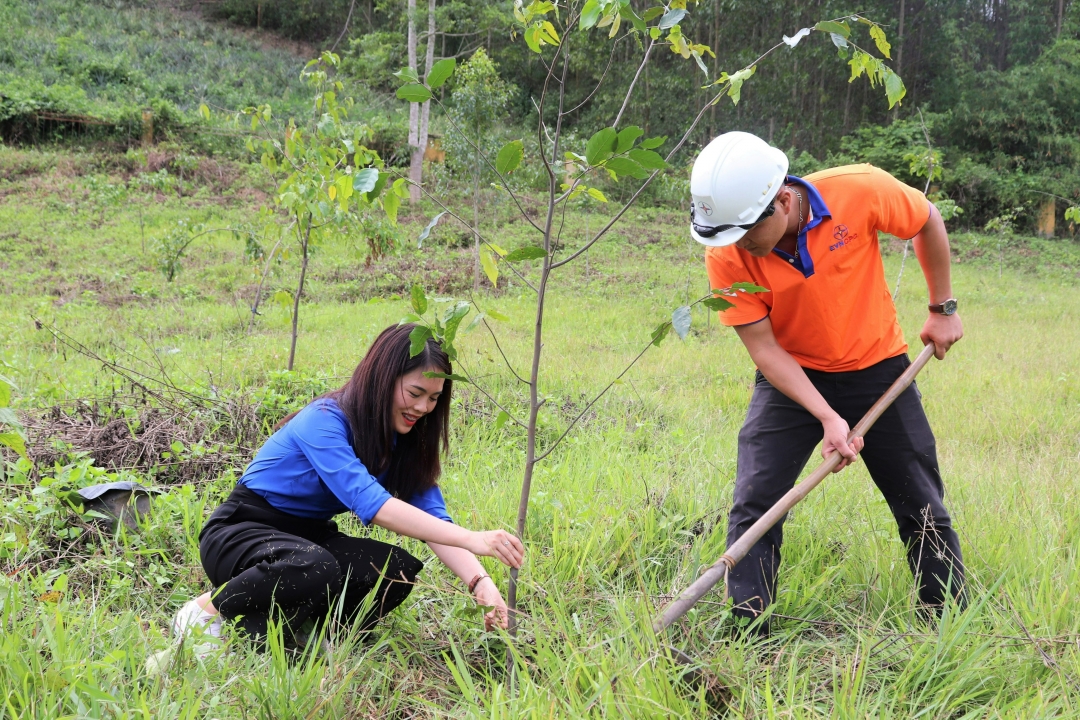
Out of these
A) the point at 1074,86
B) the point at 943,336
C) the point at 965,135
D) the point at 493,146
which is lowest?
the point at 943,336

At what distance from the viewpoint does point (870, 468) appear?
2613 mm

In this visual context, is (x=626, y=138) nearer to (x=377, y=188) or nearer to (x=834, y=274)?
(x=377, y=188)

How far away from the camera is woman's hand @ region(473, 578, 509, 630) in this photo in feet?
7.43

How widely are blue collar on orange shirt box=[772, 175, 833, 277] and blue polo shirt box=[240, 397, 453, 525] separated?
1357 mm

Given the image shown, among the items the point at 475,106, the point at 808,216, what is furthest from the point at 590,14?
the point at 475,106

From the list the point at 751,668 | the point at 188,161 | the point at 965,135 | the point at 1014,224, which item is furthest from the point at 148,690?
the point at 965,135

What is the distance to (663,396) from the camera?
5.43 metres

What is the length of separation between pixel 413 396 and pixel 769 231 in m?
1.18

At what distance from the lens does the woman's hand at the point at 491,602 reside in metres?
2.26

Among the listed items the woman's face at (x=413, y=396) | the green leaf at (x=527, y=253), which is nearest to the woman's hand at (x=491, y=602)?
the woman's face at (x=413, y=396)

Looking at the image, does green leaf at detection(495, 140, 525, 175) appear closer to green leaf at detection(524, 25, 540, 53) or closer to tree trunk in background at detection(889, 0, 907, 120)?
green leaf at detection(524, 25, 540, 53)

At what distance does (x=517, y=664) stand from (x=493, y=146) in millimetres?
12065

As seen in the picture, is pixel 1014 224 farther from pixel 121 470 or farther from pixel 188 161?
pixel 121 470

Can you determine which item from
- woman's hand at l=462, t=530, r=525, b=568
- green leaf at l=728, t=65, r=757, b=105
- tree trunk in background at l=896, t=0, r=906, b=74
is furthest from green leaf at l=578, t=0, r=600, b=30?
tree trunk in background at l=896, t=0, r=906, b=74
